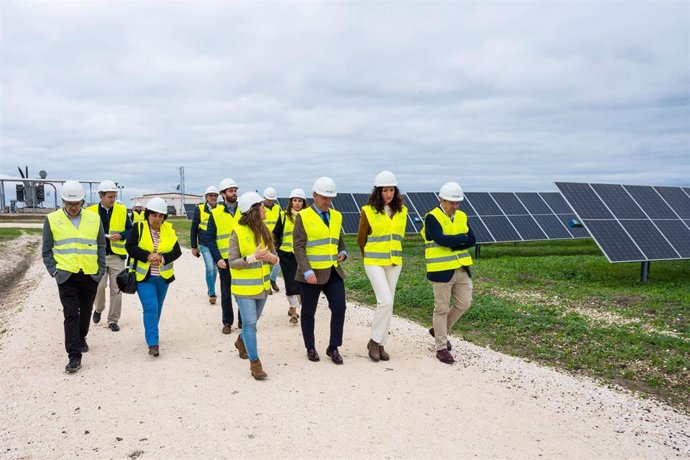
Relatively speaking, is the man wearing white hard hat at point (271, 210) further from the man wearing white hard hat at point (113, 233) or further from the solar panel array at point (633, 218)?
the solar panel array at point (633, 218)

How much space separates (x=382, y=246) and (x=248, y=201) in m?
1.56

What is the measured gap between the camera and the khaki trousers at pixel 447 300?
233 inches

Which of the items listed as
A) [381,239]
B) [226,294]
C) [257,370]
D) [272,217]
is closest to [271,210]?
[272,217]

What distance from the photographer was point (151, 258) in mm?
5848

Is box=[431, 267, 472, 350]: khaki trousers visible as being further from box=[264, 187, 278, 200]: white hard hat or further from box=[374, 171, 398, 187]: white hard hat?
box=[264, 187, 278, 200]: white hard hat

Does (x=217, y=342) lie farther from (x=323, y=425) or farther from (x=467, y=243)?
(x=467, y=243)

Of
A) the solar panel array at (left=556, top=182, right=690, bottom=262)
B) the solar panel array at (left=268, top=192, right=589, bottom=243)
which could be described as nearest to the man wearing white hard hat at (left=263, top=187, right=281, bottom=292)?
the solar panel array at (left=556, top=182, right=690, bottom=262)

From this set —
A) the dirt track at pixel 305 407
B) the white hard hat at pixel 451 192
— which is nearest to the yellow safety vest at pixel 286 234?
the dirt track at pixel 305 407

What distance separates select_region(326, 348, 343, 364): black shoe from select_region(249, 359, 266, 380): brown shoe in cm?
87

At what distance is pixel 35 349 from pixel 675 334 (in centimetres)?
808

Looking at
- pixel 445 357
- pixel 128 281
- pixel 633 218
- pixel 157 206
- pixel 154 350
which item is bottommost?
pixel 445 357

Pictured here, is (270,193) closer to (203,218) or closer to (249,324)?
(203,218)

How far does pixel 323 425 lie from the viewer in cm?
415

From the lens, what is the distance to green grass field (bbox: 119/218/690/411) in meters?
5.75
